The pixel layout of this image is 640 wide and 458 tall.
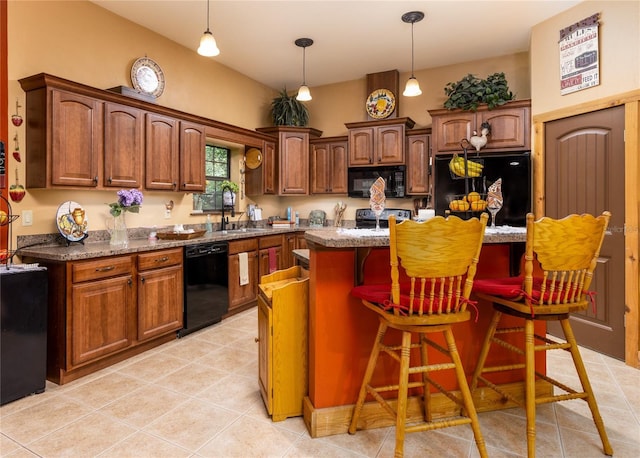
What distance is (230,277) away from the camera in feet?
13.8

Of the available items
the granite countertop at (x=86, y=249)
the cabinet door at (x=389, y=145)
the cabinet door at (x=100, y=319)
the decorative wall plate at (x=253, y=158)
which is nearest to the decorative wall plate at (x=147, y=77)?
the decorative wall plate at (x=253, y=158)

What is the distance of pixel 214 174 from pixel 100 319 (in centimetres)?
264

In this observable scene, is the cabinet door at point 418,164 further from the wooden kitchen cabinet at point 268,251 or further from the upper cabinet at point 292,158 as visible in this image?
the wooden kitchen cabinet at point 268,251

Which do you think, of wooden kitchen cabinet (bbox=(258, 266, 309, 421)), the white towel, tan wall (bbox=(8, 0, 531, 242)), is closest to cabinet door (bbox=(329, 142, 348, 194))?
tan wall (bbox=(8, 0, 531, 242))

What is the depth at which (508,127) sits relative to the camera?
4121 mm

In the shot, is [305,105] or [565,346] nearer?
[565,346]

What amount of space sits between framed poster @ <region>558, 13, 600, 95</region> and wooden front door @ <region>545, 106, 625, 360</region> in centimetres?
31

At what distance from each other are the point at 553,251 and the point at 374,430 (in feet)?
4.37

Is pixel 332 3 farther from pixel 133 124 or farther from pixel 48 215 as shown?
pixel 48 215

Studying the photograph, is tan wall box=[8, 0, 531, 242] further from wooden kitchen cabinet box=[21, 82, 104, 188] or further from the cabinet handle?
the cabinet handle

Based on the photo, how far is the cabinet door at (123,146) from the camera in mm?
3238

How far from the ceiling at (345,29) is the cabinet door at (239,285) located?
8.23 ft

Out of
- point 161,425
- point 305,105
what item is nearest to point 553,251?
point 161,425

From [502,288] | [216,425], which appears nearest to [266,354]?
[216,425]
